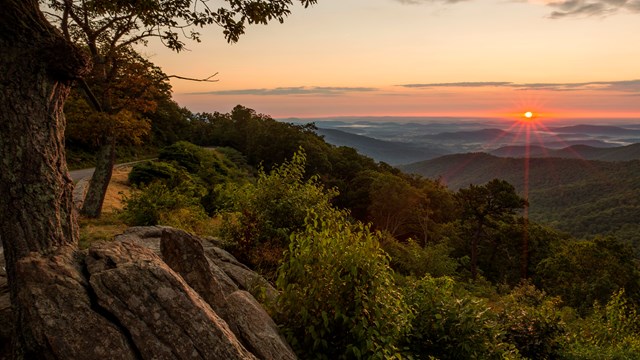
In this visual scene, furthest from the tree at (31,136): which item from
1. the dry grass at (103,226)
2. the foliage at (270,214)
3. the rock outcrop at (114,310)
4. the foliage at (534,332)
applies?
the foliage at (534,332)

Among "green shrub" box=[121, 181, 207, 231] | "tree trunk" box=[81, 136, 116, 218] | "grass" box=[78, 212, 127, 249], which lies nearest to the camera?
"grass" box=[78, 212, 127, 249]

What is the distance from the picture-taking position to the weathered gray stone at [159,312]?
4.72m

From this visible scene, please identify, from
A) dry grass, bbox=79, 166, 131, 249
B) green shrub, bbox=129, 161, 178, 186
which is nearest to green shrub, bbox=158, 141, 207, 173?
green shrub, bbox=129, 161, 178, 186

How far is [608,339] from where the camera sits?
21.3 metres

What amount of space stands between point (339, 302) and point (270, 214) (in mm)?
5663

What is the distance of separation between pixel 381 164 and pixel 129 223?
75.4 meters

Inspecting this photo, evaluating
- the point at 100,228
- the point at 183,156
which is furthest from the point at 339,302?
Result: the point at 183,156

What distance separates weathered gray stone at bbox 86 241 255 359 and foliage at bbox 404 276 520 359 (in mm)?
4934

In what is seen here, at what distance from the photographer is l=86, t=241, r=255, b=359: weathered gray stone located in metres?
4.72

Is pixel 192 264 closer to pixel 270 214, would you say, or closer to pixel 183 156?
pixel 270 214

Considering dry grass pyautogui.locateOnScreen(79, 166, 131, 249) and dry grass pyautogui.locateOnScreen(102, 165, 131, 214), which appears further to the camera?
dry grass pyautogui.locateOnScreen(102, 165, 131, 214)

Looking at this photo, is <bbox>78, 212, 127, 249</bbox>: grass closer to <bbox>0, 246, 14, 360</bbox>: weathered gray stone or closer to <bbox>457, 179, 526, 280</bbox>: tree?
<bbox>0, 246, 14, 360</bbox>: weathered gray stone

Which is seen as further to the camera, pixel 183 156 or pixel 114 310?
pixel 183 156

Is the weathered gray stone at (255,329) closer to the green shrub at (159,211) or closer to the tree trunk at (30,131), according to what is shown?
the tree trunk at (30,131)
